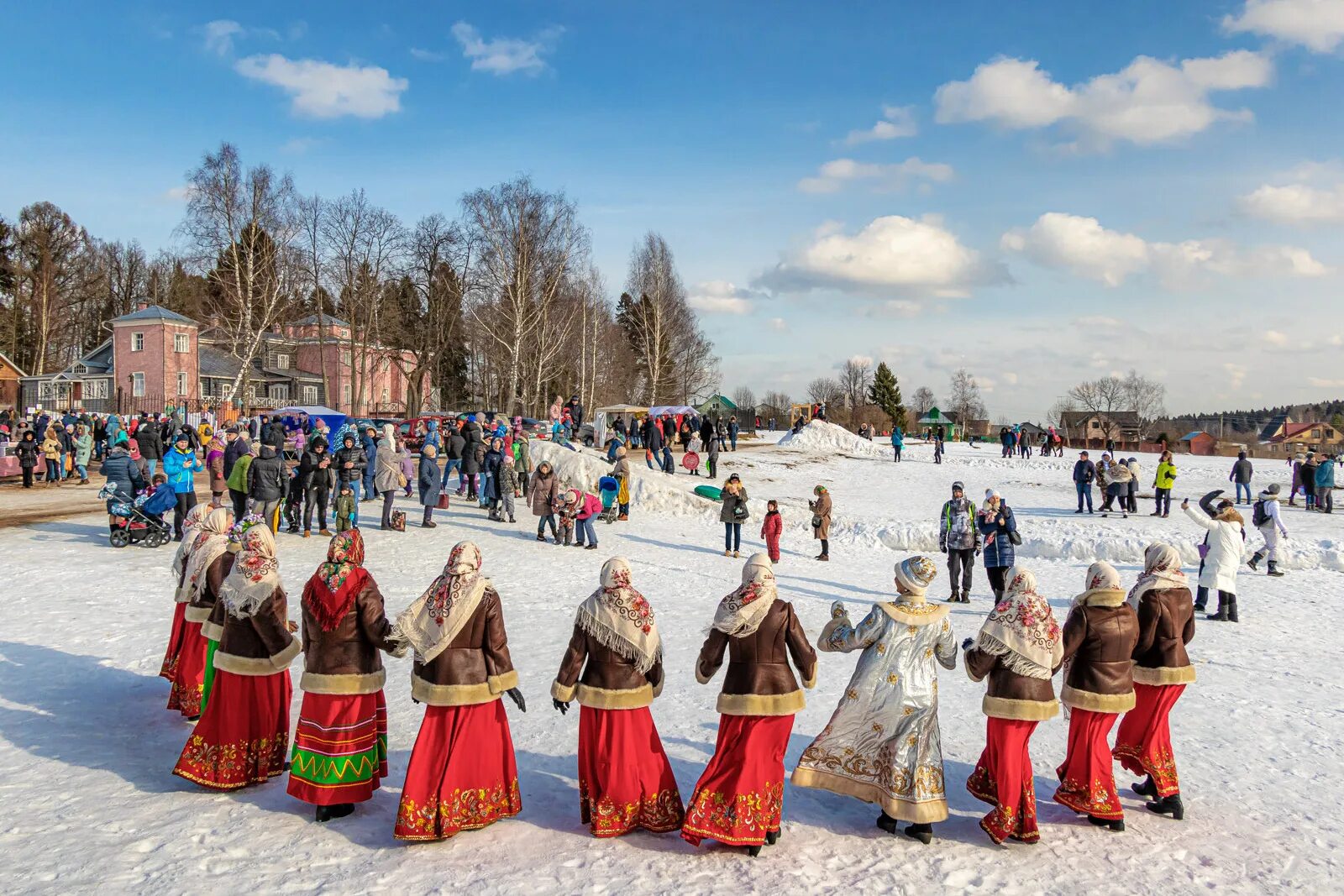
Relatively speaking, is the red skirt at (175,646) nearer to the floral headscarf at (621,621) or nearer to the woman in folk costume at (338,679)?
the woman in folk costume at (338,679)

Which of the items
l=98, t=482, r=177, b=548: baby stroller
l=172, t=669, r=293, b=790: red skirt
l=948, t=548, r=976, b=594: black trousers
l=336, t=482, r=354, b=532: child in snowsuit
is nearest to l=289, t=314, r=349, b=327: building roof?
l=98, t=482, r=177, b=548: baby stroller

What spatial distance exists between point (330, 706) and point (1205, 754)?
626cm

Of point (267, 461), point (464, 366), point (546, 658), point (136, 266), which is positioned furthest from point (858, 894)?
point (136, 266)

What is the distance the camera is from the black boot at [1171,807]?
539cm

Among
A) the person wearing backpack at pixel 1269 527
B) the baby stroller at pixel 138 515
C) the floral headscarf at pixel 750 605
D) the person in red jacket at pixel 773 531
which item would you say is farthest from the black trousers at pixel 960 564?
the baby stroller at pixel 138 515

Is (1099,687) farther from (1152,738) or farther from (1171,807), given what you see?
(1171,807)

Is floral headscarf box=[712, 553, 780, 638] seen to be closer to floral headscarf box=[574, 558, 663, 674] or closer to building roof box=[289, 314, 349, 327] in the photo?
floral headscarf box=[574, 558, 663, 674]

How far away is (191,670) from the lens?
6.66 metres

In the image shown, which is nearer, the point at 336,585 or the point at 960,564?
the point at 336,585

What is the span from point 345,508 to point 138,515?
119 inches

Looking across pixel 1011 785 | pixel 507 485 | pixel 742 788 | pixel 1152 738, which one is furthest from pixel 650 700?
pixel 507 485

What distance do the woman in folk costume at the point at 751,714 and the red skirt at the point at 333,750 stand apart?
191 centimetres

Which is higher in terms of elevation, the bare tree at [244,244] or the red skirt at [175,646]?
the bare tree at [244,244]

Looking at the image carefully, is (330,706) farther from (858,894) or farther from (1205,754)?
(1205,754)
